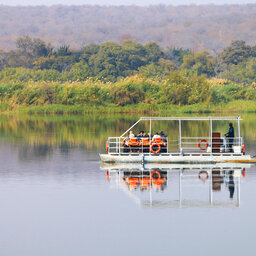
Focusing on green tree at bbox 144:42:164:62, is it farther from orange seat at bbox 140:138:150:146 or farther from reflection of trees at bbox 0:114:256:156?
orange seat at bbox 140:138:150:146

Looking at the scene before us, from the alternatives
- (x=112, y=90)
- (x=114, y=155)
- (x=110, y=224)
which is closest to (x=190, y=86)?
(x=112, y=90)

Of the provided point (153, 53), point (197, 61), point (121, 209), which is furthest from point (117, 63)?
point (121, 209)

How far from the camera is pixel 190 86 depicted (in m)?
97.9

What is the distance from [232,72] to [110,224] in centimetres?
11884

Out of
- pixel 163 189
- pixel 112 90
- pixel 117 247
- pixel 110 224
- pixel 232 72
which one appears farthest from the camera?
pixel 232 72

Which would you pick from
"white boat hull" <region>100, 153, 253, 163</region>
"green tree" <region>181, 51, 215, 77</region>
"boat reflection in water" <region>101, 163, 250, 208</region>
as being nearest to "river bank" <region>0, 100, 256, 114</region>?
"green tree" <region>181, 51, 215, 77</region>

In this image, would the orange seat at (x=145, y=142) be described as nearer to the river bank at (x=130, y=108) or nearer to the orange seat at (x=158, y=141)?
the orange seat at (x=158, y=141)

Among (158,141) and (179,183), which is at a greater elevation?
(158,141)

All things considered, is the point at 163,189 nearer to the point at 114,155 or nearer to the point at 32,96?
the point at 114,155

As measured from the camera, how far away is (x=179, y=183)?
2941cm

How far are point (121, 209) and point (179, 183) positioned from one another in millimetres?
5967

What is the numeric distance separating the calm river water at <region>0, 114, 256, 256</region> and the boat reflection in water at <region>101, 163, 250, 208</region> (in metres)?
0.04

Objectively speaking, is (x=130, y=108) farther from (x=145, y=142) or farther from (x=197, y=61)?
(x=197, y=61)

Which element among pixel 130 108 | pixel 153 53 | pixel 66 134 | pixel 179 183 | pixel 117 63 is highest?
pixel 153 53
